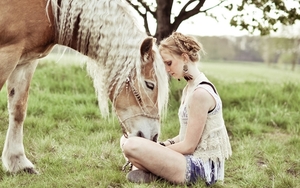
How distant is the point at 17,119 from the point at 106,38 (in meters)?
1.15

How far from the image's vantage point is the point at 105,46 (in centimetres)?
285

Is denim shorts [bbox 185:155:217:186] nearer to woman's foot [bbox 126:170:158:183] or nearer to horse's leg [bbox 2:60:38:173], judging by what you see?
woman's foot [bbox 126:170:158:183]

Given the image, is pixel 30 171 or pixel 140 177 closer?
pixel 140 177

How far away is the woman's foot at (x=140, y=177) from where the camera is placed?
2.92 meters

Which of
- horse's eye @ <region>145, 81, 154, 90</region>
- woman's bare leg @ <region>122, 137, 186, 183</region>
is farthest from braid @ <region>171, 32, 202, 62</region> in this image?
woman's bare leg @ <region>122, 137, 186, 183</region>

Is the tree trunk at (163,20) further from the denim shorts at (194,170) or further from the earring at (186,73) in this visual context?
the denim shorts at (194,170)

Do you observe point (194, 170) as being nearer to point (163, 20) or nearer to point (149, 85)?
point (149, 85)

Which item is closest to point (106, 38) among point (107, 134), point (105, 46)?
point (105, 46)

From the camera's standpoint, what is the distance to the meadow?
3.12 meters

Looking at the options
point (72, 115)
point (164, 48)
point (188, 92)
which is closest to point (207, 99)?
point (188, 92)

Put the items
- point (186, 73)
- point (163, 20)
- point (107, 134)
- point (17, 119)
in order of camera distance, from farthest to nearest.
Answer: point (163, 20) → point (107, 134) → point (17, 119) → point (186, 73)

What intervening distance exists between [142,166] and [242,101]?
3.43m

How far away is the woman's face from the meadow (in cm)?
36

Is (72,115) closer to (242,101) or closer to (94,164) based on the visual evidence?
(94,164)
